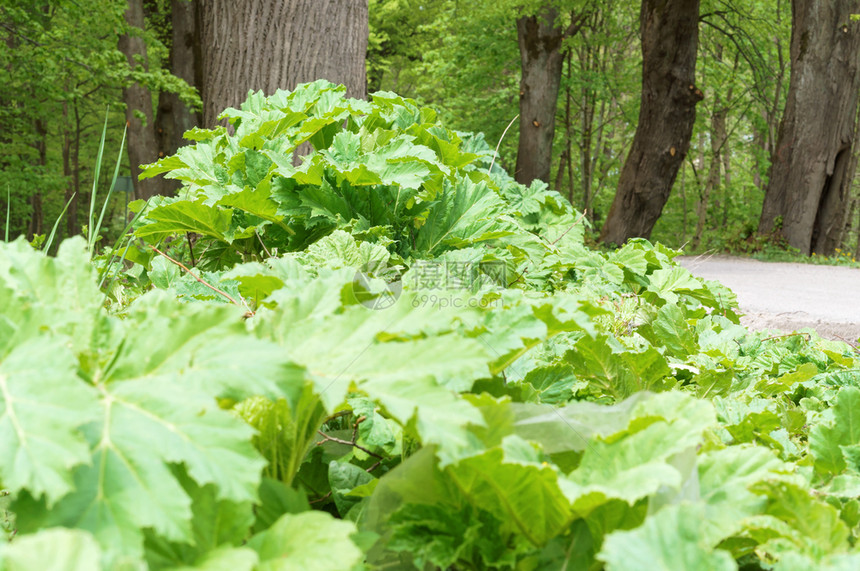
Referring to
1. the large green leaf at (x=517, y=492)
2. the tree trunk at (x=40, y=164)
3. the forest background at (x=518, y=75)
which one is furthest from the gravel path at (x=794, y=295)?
the tree trunk at (x=40, y=164)

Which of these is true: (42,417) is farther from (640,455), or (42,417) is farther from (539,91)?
(539,91)

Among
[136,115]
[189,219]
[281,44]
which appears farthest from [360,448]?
[136,115]

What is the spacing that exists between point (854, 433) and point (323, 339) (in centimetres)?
86

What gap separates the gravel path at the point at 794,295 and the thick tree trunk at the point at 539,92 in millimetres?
3943

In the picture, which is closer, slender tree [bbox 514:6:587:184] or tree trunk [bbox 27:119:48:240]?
slender tree [bbox 514:6:587:184]

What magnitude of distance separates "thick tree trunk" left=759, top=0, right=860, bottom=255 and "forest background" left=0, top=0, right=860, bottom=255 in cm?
3

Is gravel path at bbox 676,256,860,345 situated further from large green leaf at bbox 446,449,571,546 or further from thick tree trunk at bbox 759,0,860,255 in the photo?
thick tree trunk at bbox 759,0,860,255

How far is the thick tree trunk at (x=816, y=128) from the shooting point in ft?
39.6

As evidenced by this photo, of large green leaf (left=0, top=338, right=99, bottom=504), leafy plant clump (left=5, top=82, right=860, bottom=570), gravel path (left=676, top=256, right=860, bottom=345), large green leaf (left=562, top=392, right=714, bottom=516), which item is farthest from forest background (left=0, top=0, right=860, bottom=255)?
large green leaf (left=562, top=392, right=714, bottom=516)

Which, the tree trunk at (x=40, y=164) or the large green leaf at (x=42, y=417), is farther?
the tree trunk at (x=40, y=164)

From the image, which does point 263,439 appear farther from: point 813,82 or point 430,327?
point 813,82

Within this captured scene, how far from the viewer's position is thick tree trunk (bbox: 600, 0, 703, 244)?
27.6 feet

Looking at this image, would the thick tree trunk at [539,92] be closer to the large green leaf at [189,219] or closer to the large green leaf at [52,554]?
the large green leaf at [189,219]

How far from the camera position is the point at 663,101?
336 inches
